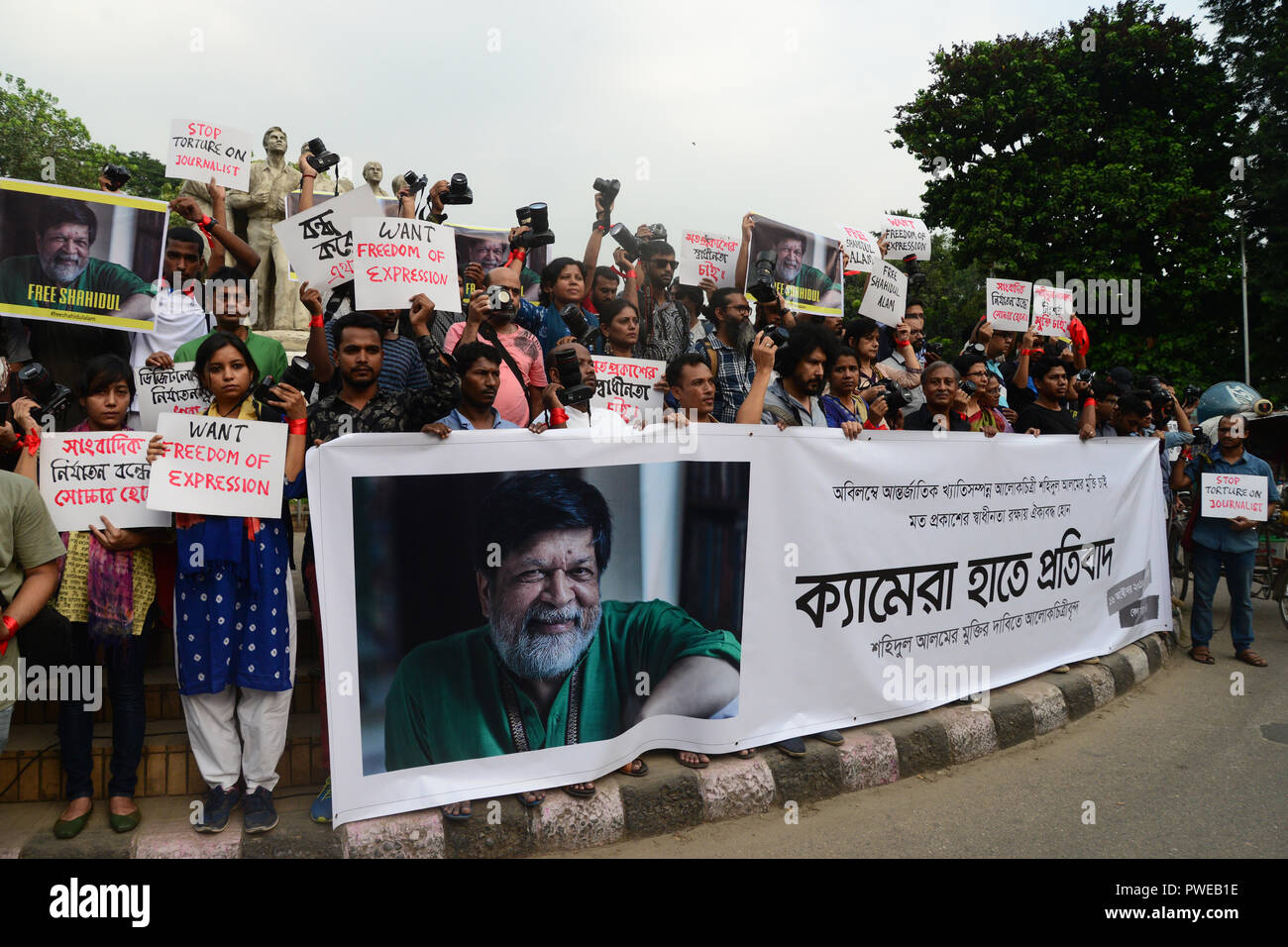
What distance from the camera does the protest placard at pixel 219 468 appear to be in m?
2.98

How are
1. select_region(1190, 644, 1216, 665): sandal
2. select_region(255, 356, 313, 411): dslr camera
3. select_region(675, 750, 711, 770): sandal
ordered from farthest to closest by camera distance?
select_region(1190, 644, 1216, 665): sandal → select_region(675, 750, 711, 770): sandal → select_region(255, 356, 313, 411): dslr camera

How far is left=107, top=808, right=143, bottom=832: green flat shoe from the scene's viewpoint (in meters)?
3.00

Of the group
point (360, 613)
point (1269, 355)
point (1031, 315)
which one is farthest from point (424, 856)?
point (1269, 355)


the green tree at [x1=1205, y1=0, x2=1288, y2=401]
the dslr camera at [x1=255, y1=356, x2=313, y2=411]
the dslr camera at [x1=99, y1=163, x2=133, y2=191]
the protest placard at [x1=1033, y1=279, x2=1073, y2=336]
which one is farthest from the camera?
the green tree at [x1=1205, y1=0, x2=1288, y2=401]

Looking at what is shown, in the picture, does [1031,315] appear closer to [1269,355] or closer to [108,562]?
[108,562]

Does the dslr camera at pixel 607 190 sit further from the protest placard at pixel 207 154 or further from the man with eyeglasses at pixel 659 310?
the protest placard at pixel 207 154

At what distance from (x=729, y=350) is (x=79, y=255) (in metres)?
3.63

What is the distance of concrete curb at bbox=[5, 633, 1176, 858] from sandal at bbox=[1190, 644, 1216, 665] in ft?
7.40

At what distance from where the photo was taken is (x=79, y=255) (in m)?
4.11

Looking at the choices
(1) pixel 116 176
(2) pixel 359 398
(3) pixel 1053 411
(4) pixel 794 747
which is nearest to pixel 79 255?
(1) pixel 116 176

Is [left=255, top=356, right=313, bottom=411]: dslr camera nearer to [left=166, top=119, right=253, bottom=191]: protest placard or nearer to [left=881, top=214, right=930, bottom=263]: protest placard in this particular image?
[left=166, top=119, right=253, bottom=191]: protest placard

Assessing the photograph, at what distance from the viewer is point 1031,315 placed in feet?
22.9

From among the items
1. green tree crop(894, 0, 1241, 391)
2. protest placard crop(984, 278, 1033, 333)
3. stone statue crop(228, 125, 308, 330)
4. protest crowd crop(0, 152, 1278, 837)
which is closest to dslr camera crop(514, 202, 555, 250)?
protest crowd crop(0, 152, 1278, 837)
